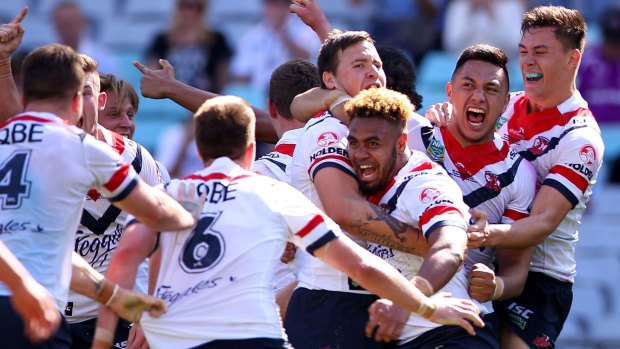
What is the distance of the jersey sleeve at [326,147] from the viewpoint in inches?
278

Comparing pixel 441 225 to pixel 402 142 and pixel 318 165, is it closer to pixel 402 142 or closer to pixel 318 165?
pixel 402 142

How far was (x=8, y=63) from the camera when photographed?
24.9 feet

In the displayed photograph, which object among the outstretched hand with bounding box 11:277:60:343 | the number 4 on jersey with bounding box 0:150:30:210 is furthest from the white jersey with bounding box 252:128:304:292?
the outstretched hand with bounding box 11:277:60:343

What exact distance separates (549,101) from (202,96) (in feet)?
7.47

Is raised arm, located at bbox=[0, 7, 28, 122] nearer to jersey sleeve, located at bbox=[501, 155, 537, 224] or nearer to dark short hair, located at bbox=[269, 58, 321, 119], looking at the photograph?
dark short hair, located at bbox=[269, 58, 321, 119]

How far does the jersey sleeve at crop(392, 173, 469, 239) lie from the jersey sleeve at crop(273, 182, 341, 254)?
784mm

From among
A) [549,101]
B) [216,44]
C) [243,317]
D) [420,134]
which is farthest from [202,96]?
[216,44]

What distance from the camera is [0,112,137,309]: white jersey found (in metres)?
5.89

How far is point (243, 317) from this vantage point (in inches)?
232

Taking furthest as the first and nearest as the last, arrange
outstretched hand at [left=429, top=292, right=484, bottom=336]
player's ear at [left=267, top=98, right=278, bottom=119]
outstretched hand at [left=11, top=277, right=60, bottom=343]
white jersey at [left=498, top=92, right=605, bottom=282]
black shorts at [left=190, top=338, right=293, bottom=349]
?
player's ear at [left=267, top=98, right=278, bottom=119] < white jersey at [left=498, top=92, right=605, bottom=282] < outstretched hand at [left=429, top=292, right=484, bottom=336] < black shorts at [left=190, top=338, right=293, bottom=349] < outstretched hand at [left=11, top=277, right=60, bottom=343]

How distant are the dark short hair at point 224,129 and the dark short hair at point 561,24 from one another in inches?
104

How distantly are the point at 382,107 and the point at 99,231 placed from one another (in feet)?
6.49

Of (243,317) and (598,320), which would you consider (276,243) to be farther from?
(598,320)

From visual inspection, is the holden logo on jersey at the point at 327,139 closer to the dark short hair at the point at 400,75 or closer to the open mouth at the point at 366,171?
the open mouth at the point at 366,171
